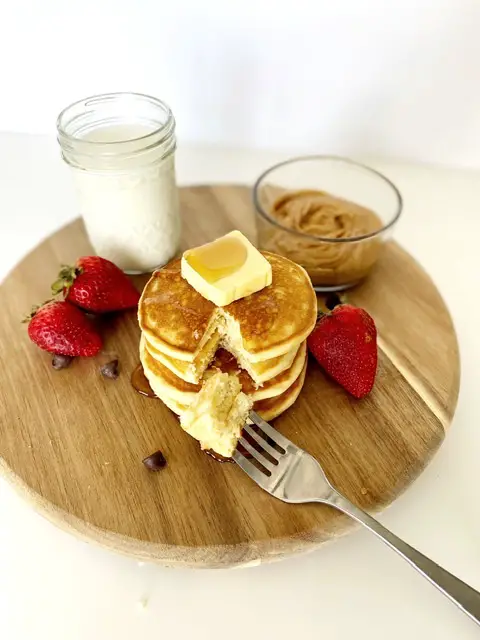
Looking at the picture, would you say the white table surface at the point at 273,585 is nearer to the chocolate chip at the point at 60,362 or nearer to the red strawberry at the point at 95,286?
the chocolate chip at the point at 60,362

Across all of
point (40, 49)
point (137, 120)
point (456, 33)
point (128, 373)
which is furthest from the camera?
point (40, 49)

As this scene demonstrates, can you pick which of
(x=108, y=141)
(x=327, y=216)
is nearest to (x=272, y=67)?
(x=327, y=216)

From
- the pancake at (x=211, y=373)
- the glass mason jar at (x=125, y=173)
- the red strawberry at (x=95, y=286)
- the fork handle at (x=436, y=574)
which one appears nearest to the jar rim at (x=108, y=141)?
the glass mason jar at (x=125, y=173)

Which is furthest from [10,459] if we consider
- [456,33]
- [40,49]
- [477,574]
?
[456,33]

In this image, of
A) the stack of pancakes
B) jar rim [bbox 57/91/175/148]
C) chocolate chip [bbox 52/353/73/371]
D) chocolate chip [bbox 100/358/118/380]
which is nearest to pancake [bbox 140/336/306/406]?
the stack of pancakes

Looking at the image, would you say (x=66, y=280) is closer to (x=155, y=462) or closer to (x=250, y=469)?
(x=155, y=462)

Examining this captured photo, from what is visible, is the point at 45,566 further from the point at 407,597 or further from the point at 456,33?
the point at 456,33

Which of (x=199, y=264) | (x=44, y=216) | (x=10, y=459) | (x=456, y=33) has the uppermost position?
(x=456, y=33)
